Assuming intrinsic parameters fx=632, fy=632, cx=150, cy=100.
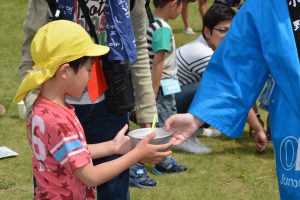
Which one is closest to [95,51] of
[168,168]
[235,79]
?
[235,79]

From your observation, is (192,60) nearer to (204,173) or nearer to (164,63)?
(164,63)

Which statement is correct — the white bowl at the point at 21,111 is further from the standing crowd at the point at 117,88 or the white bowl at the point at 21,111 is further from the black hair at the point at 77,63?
the black hair at the point at 77,63

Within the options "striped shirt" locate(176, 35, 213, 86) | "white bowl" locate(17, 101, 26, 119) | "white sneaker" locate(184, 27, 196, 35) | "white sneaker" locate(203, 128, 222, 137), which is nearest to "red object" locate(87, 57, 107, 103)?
"striped shirt" locate(176, 35, 213, 86)

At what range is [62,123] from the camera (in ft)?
9.00

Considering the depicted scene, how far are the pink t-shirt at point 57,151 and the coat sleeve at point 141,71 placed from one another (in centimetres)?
77

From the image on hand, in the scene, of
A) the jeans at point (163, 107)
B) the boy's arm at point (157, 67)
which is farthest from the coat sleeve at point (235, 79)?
the jeans at point (163, 107)

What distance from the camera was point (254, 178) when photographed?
5.43 metres

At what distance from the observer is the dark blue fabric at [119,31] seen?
3.18m

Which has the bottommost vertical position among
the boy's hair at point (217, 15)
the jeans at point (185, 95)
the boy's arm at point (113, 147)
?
the jeans at point (185, 95)

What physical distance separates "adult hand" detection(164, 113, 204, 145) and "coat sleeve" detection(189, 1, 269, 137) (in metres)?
0.06

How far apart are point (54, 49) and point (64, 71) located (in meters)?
0.11

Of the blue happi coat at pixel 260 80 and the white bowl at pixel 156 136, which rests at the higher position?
the blue happi coat at pixel 260 80

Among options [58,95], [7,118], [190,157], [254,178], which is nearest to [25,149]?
[7,118]

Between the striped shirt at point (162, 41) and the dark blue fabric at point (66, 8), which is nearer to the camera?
the dark blue fabric at point (66, 8)
